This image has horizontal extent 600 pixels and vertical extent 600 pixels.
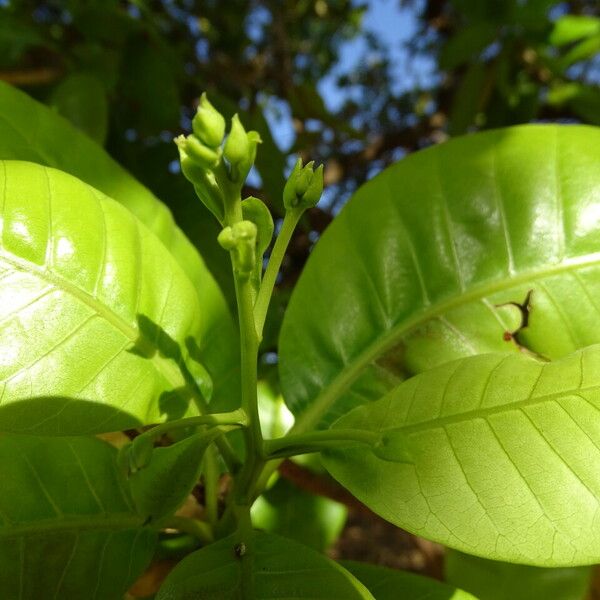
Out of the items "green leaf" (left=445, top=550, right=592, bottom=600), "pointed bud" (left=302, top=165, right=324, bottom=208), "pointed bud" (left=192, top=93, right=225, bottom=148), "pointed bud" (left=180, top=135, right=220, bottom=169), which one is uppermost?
"pointed bud" (left=192, top=93, right=225, bottom=148)

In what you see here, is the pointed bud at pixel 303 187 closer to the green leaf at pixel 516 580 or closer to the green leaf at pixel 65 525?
the green leaf at pixel 65 525

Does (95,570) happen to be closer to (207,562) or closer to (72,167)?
(207,562)

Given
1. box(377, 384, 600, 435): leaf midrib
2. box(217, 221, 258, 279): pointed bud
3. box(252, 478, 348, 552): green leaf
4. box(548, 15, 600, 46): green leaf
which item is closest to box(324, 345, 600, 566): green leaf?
box(377, 384, 600, 435): leaf midrib

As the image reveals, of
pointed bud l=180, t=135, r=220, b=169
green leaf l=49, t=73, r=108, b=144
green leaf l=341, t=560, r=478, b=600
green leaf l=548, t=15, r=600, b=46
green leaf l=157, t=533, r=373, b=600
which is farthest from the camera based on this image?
green leaf l=548, t=15, r=600, b=46

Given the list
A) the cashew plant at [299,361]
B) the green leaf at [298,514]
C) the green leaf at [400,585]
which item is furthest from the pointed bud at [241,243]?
the green leaf at [298,514]

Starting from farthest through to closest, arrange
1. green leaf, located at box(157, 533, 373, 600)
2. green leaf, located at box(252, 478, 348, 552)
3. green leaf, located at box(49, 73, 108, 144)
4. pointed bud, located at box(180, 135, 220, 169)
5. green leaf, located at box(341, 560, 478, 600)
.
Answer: green leaf, located at box(49, 73, 108, 144)
green leaf, located at box(252, 478, 348, 552)
green leaf, located at box(341, 560, 478, 600)
green leaf, located at box(157, 533, 373, 600)
pointed bud, located at box(180, 135, 220, 169)

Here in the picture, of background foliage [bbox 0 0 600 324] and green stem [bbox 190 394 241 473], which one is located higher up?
background foliage [bbox 0 0 600 324]

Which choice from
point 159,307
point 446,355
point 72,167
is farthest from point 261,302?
point 72,167

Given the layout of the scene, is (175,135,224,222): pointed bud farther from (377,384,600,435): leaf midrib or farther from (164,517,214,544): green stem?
(164,517,214,544): green stem
